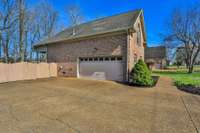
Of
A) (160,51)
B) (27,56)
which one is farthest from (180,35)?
(27,56)

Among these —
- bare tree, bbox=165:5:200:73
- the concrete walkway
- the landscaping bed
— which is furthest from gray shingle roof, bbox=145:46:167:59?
the concrete walkway

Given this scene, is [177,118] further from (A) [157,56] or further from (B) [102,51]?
(A) [157,56]

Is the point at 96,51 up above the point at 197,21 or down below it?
below

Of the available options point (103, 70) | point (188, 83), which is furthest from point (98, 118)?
point (188, 83)

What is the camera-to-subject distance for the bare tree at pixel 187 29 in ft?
74.9

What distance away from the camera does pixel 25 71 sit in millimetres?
12727

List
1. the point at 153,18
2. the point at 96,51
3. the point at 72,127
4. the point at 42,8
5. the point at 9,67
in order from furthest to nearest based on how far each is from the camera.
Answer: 1. the point at 42,8
2. the point at 153,18
3. the point at 96,51
4. the point at 9,67
5. the point at 72,127

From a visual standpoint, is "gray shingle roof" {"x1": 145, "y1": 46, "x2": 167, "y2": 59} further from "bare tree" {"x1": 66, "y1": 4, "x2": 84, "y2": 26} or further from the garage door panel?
the garage door panel

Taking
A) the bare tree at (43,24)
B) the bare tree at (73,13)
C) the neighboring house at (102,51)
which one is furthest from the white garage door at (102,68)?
the bare tree at (73,13)

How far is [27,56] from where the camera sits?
84.6 feet

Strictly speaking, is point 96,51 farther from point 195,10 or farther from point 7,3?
point 195,10

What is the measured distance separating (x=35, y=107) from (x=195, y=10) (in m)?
28.3

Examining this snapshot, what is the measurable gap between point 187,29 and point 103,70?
2046 centimetres

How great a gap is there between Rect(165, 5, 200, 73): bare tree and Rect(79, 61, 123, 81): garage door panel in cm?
1922
